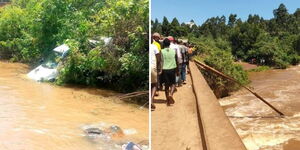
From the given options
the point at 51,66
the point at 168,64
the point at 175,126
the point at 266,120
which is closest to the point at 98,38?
the point at 51,66

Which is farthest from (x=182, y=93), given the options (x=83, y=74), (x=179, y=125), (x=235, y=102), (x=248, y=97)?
(x=248, y=97)

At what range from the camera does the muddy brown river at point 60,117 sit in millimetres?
5641

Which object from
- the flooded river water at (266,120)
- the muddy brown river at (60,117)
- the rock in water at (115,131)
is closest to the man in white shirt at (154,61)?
the muddy brown river at (60,117)

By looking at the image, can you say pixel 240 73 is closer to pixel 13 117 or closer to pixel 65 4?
pixel 65 4

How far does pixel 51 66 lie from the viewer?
11117 millimetres

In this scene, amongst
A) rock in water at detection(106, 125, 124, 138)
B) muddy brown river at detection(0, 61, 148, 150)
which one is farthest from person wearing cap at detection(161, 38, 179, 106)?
rock in water at detection(106, 125, 124, 138)

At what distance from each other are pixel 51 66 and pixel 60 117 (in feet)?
14.0

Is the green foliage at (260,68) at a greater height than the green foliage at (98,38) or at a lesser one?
lesser

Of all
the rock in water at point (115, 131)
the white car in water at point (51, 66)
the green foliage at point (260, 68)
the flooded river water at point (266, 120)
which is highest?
the white car in water at point (51, 66)

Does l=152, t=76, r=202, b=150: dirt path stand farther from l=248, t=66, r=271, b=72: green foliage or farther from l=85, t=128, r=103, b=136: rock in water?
l=248, t=66, r=271, b=72: green foliage

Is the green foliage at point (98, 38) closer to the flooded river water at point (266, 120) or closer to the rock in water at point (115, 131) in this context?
the rock in water at point (115, 131)

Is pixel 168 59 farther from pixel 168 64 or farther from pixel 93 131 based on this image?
pixel 93 131

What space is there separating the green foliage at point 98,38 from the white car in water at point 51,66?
11.7 inches

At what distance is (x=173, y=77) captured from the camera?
428cm
